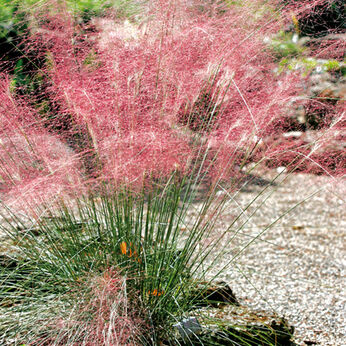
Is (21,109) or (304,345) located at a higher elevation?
(21,109)

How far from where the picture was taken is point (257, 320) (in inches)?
65.5

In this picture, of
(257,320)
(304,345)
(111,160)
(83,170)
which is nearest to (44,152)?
(83,170)

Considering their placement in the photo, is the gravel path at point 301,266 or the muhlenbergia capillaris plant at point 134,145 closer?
the muhlenbergia capillaris plant at point 134,145

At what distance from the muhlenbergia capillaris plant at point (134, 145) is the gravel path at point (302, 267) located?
231mm

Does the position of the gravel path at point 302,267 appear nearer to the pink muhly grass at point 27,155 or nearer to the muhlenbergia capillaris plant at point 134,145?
the muhlenbergia capillaris plant at point 134,145

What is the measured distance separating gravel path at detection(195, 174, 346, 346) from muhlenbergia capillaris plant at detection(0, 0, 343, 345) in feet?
0.76

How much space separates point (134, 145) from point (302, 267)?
1.74 meters

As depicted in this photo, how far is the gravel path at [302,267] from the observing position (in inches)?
75.8

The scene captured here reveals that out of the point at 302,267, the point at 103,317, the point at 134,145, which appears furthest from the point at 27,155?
the point at 302,267

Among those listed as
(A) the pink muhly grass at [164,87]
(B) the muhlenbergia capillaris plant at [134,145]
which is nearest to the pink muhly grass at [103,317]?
(B) the muhlenbergia capillaris plant at [134,145]

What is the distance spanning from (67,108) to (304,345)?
1.32m

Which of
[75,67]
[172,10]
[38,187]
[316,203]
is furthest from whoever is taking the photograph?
[316,203]

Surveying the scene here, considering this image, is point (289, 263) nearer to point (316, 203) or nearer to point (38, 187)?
point (316, 203)

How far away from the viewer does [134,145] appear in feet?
4.54
